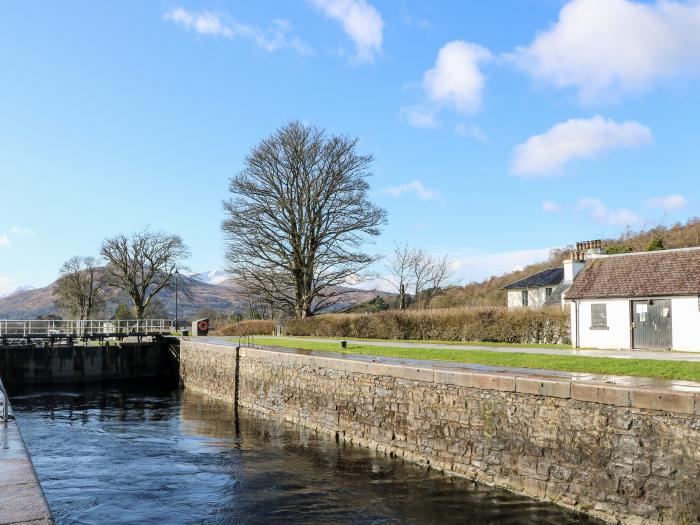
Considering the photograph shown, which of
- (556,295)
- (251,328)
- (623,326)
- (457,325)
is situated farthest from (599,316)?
(251,328)

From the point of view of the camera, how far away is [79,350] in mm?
35719

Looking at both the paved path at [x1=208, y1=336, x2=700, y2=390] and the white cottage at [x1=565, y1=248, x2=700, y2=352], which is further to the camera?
the white cottage at [x1=565, y1=248, x2=700, y2=352]

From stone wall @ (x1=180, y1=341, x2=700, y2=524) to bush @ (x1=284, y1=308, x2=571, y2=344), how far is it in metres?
10.8

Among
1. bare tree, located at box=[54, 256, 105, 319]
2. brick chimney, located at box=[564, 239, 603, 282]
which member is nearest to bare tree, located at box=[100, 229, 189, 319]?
bare tree, located at box=[54, 256, 105, 319]

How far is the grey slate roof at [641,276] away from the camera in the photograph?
2089 cm

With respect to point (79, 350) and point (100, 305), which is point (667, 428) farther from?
point (100, 305)

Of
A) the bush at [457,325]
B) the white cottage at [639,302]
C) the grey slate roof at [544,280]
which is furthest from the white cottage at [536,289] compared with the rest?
the white cottage at [639,302]

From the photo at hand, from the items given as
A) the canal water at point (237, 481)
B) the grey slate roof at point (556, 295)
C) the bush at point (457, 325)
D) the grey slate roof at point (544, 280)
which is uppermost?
the grey slate roof at point (544, 280)

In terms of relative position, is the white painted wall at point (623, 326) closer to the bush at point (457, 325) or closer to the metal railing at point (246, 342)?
the bush at point (457, 325)

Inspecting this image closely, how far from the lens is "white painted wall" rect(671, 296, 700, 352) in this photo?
779 inches

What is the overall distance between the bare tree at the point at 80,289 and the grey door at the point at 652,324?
55.9 m

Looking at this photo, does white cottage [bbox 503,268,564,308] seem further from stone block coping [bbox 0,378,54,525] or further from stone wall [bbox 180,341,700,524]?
stone block coping [bbox 0,378,54,525]

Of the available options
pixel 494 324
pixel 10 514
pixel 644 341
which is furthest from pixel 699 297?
pixel 10 514

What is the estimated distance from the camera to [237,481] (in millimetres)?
12969
